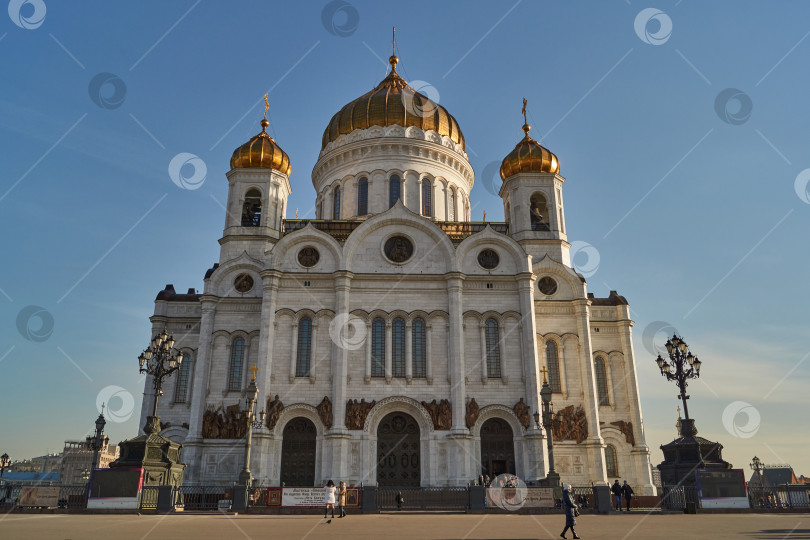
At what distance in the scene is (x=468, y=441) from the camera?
26484mm

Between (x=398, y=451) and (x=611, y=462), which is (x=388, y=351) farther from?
(x=611, y=462)

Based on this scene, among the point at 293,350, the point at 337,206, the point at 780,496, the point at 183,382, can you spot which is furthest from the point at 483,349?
the point at 183,382

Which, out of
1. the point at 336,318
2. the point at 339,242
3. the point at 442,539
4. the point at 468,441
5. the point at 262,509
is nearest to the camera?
the point at 442,539

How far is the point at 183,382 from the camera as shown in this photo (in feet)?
99.5

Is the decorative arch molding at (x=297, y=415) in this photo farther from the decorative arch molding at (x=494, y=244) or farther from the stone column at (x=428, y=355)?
the decorative arch molding at (x=494, y=244)

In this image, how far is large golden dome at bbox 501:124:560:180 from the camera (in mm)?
33812

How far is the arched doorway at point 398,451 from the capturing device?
88.0ft

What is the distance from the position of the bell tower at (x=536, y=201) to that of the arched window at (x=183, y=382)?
18.8m

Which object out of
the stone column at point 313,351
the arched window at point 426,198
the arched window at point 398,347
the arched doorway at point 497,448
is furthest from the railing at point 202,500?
the arched window at point 426,198

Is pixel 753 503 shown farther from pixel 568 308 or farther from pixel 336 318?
pixel 336 318

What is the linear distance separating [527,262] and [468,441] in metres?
9.36

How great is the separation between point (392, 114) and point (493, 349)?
16293mm

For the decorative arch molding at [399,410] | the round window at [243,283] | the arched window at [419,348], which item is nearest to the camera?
the decorative arch molding at [399,410]

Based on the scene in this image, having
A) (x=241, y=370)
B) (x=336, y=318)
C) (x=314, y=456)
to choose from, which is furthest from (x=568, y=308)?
(x=241, y=370)
